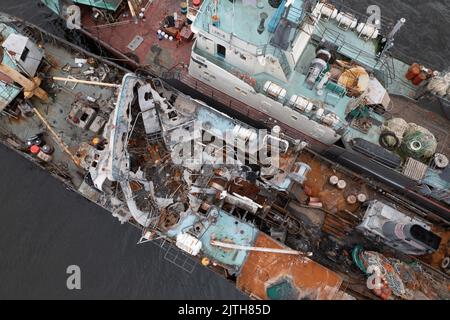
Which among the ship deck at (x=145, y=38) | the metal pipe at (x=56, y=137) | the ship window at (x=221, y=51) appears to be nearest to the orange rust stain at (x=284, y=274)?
the ship window at (x=221, y=51)

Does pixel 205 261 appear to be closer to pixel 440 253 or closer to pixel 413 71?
pixel 440 253

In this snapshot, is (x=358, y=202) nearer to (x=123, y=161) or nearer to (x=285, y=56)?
(x=285, y=56)

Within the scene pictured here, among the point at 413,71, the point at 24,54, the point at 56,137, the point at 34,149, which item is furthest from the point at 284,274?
the point at 24,54

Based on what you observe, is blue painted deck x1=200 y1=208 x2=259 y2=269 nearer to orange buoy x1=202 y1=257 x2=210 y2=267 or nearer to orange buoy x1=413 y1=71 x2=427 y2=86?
orange buoy x1=202 y1=257 x2=210 y2=267

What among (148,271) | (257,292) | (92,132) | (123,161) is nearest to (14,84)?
(92,132)

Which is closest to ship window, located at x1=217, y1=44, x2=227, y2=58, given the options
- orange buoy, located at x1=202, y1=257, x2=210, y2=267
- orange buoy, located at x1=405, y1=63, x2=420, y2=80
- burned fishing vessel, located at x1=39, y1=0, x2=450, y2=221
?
burned fishing vessel, located at x1=39, y1=0, x2=450, y2=221

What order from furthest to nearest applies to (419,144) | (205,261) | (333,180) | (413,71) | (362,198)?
(413,71), (419,144), (333,180), (362,198), (205,261)
